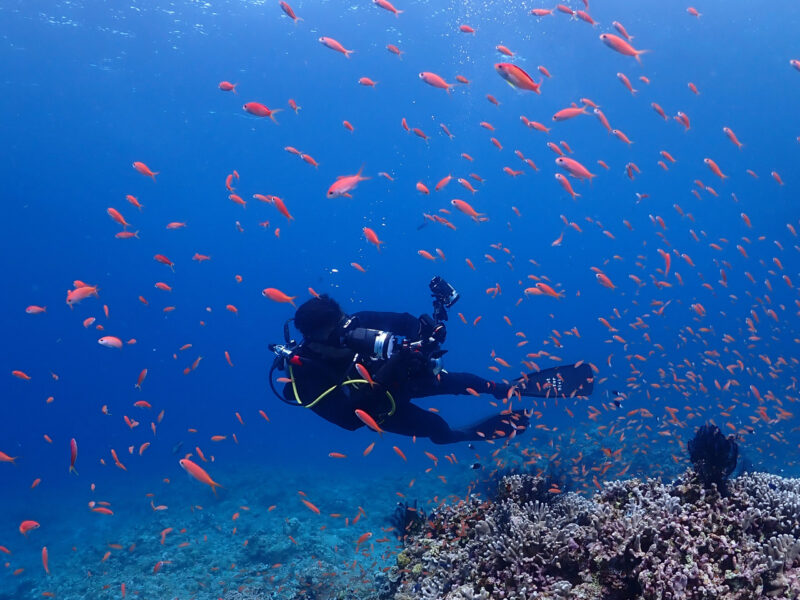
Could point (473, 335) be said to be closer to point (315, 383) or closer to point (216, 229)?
point (216, 229)

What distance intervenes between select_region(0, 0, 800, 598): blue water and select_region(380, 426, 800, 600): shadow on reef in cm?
297

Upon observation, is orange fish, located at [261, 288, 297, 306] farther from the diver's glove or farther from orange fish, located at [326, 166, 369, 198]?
the diver's glove

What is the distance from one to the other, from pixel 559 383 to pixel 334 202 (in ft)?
234

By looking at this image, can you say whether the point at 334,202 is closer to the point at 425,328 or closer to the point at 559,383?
the point at 559,383

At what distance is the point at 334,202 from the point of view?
250 feet

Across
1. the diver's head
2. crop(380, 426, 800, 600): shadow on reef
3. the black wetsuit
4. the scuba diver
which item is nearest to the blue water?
the black wetsuit

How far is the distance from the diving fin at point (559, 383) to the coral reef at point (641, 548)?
12.7ft

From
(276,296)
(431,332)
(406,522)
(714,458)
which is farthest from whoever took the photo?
(276,296)

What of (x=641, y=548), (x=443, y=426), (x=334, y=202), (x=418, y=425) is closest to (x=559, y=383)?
(x=443, y=426)

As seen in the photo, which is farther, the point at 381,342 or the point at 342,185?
the point at 342,185

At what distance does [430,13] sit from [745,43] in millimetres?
25246

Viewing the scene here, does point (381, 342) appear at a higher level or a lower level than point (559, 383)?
higher

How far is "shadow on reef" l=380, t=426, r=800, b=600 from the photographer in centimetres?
286

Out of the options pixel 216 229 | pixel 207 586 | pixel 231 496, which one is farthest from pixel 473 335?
pixel 207 586
